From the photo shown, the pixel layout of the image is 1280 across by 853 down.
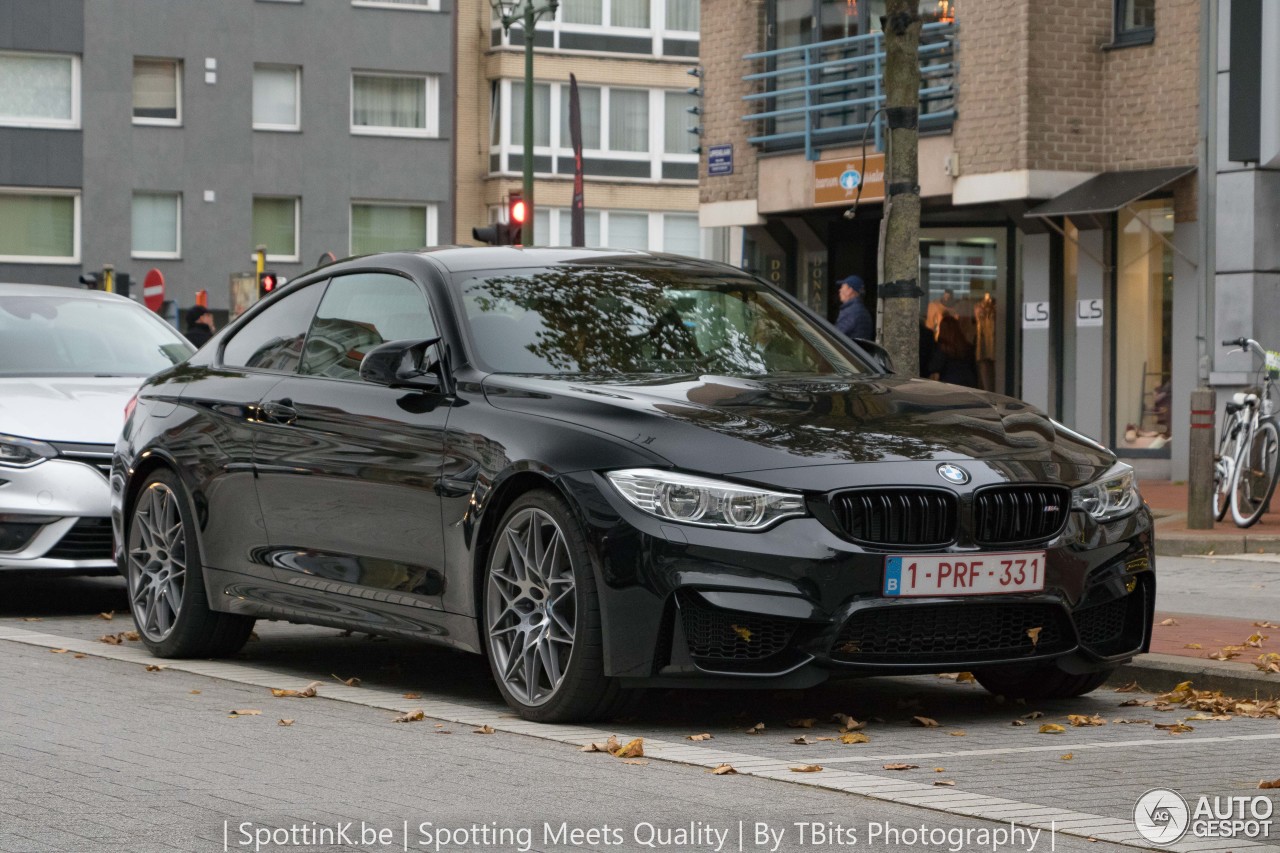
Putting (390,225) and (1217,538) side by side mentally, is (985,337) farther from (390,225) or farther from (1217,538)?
(390,225)

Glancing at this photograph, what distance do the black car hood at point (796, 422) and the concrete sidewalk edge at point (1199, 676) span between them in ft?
3.76

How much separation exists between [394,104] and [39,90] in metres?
8.66

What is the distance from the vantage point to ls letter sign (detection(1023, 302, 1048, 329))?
24281 mm

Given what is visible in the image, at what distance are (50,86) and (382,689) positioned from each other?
4693cm

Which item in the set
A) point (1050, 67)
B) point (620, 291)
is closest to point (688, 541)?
point (620, 291)

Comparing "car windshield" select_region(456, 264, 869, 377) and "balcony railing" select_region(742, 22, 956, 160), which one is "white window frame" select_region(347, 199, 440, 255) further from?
"car windshield" select_region(456, 264, 869, 377)

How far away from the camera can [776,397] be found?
7.60 m

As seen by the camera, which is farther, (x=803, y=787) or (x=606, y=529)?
(x=606, y=529)

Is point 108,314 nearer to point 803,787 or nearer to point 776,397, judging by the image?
point 776,397

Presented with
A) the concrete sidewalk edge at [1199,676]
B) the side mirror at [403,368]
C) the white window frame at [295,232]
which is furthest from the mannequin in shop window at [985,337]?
the white window frame at [295,232]

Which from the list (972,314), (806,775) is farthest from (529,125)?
(806,775)

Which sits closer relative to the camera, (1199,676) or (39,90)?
(1199,676)

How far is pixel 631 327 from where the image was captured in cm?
824

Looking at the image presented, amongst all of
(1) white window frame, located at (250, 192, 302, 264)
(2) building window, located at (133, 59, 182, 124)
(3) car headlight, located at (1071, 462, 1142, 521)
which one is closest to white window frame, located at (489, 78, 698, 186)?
(1) white window frame, located at (250, 192, 302, 264)
